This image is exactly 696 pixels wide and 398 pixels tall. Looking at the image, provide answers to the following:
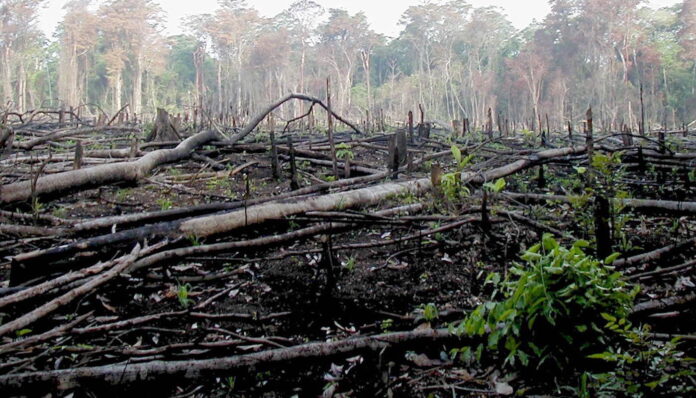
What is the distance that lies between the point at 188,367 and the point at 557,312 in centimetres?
146

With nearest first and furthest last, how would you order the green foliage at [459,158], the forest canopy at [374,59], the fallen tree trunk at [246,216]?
the fallen tree trunk at [246,216] → the green foliage at [459,158] → the forest canopy at [374,59]

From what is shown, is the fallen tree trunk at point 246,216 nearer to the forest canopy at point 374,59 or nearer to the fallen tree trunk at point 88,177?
the fallen tree trunk at point 88,177

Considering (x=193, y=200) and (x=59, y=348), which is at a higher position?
(x=193, y=200)

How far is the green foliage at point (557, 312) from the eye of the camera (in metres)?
1.88

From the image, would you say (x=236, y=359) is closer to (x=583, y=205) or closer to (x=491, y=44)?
(x=583, y=205)

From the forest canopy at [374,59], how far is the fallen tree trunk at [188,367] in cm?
3411

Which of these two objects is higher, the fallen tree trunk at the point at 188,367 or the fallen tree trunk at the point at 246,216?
the fallen tree trunk at the point at 246,216

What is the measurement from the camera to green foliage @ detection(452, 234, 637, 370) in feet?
6.17

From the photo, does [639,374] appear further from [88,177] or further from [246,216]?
[88,177]

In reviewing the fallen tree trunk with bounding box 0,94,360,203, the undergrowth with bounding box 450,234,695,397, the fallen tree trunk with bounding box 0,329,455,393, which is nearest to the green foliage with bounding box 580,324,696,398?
the undergrowth with bounding box 450,234,695,397

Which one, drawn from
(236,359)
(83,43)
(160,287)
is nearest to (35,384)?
(236,359)

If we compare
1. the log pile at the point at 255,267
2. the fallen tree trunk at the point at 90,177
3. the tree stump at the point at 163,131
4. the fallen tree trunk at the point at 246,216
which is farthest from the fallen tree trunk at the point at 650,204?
the tree stump at the point at 163,131

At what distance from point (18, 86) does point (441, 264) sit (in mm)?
39740

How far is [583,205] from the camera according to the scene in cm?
378
